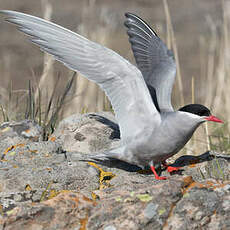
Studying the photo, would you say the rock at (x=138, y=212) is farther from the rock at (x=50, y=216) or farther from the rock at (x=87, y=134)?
the rock at (x=87, y=134)

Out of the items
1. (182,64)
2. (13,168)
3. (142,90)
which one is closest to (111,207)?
(13,168)

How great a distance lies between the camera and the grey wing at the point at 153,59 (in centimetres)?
354

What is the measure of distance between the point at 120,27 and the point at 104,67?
12.5 m

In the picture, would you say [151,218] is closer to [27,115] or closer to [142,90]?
[142,90]

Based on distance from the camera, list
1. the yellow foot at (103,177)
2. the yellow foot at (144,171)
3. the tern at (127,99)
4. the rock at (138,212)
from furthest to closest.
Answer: the yellow foot at (144,171) < the tern at (127,99) < the yellow foot at (103,177) < the rock at (138,212)

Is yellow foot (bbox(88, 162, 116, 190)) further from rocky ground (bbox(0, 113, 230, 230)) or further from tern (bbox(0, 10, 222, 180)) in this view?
tern (bbox(0, 10, 222, 180))

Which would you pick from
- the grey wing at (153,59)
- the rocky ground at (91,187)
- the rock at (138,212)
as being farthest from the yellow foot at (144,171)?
the rock at (138,212)

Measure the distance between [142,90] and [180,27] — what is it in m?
13.5

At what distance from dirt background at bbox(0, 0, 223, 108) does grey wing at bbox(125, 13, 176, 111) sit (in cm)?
528

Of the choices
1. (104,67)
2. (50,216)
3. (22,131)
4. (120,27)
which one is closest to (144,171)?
(104,67)

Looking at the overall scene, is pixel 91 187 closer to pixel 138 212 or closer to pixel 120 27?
pixel 138 212

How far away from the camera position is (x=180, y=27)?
1642 cm

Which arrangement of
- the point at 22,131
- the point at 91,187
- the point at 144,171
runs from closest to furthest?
the point at 91,187, the point at 144,171, the point at 22,131

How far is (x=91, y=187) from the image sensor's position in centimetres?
297
